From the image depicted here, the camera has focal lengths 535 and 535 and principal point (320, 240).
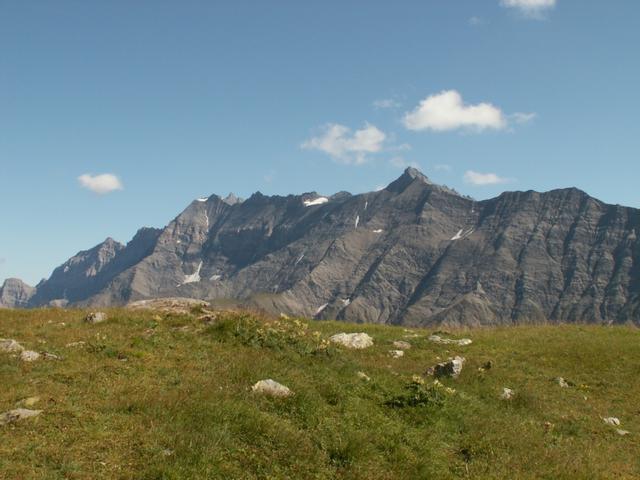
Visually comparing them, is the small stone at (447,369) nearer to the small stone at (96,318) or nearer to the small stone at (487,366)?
the small stone at (487,366)

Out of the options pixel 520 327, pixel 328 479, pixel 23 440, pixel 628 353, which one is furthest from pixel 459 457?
pixel 520 327

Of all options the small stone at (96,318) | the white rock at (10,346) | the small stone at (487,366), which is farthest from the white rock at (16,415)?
the small stone at (487,366)

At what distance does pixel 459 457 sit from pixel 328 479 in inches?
159

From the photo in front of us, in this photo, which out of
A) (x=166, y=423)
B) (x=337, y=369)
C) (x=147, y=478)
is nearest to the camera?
(x=147, y=478)

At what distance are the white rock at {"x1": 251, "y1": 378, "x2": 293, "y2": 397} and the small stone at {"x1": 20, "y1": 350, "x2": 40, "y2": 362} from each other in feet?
23.9

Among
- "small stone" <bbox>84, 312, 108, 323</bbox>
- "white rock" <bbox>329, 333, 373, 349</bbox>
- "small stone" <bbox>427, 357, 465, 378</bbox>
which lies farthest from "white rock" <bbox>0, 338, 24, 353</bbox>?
"small stone" <bbox>427, 357, 465, 378</bbox>

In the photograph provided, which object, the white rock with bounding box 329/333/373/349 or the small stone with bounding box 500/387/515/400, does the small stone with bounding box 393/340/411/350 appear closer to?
the white rock with bounding box 329/333/373/349

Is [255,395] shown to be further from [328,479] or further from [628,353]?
[628,353]

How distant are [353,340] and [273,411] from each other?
12.4 m

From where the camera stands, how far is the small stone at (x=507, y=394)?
20873mm

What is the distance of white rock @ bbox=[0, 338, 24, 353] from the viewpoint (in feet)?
58.2

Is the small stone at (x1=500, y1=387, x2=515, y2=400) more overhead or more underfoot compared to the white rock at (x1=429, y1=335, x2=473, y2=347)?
more underfoot

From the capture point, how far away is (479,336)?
32062 mm

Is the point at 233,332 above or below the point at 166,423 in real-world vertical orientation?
above
